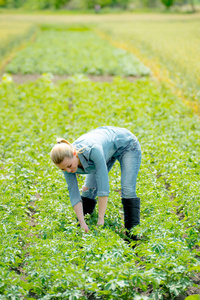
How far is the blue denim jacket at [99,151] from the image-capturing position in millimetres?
4141

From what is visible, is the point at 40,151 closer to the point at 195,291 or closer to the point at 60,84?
the point at 195,291

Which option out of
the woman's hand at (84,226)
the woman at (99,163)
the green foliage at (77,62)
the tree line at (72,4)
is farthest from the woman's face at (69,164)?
the tree line at (72,4)

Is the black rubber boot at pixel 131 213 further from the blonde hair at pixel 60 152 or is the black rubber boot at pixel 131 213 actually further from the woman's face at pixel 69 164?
the blonde hair at pixel 60 152

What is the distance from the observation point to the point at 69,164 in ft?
13.1

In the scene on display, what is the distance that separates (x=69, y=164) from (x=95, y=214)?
4.51 feet

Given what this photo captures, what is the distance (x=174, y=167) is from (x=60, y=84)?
8263 mm

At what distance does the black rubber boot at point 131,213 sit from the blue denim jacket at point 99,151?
0.55m

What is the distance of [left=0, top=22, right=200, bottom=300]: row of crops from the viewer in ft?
12.2

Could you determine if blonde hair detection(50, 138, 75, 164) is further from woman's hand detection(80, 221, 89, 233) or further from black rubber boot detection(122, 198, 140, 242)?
black rubber boot detection(122, 198, 140, 242)

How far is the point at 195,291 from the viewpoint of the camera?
407 centimetres

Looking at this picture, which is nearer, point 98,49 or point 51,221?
point 51,221

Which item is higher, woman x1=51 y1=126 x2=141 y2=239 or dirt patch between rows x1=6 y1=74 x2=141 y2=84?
woman x1=51 y1=126 x2=141 y2=239

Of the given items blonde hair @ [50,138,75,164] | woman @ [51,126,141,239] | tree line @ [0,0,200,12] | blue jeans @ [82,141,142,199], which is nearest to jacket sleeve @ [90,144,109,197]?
woman @ [51,126,141,239]

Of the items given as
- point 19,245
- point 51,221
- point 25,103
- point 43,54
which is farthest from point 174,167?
point 43,54
